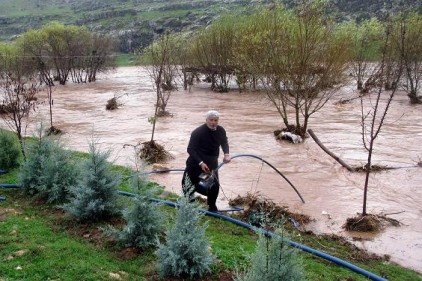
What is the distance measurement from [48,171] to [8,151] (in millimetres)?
3505

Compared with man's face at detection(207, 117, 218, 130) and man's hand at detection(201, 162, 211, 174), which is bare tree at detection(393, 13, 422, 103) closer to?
man's face at detection(207, 117, 218, 130)

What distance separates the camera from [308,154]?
15.6 m

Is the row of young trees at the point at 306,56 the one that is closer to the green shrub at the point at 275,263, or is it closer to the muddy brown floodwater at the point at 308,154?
the muddy brown floodwater at the point at 308,154

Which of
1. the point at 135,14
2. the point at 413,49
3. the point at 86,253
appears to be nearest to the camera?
the point at 86,253

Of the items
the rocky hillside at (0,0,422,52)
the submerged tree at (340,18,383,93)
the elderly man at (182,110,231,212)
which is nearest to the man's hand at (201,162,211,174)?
the elderly man at (182,110,231,212)

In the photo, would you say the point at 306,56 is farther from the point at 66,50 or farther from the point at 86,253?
the point at 66,50

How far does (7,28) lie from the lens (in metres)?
124

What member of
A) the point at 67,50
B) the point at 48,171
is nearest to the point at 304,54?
the point at 48,171

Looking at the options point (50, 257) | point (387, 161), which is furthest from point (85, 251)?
point (387, 161)

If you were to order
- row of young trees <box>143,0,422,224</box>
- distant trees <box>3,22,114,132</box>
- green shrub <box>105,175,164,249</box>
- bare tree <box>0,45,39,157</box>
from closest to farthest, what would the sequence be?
green shrub <box>105,175,164,249</box> < bare tree <box>0,45,39,157</box> < row of young trees <box>143,0,422,224</box> < distant trees <box>3,22,114,132</box>

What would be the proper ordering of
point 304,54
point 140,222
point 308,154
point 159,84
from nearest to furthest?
point 140,222
point 308,154
point 159,84
point 304,54

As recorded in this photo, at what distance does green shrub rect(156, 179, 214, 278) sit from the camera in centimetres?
542

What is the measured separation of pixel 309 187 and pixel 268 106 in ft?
52.7

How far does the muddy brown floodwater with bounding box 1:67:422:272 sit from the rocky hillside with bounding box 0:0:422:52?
43972 millimetres
